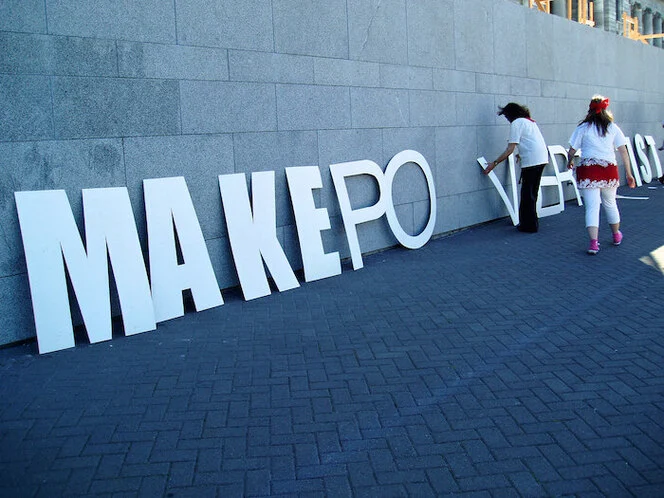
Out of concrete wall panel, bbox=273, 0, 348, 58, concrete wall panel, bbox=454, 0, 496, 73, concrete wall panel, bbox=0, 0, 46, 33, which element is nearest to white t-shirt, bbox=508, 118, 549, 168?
concrete wall panel, bbox=454, 0, 496, 73

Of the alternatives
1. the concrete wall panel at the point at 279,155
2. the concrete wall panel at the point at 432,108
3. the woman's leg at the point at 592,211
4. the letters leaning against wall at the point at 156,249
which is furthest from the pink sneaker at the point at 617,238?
the concrete wall panel at the point at 279,155

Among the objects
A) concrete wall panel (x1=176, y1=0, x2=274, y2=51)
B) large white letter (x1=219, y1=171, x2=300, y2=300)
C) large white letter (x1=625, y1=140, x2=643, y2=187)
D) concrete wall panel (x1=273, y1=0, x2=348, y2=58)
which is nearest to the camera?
concrete wall panel (x1=176, y1=0, x2=274, y2=51)

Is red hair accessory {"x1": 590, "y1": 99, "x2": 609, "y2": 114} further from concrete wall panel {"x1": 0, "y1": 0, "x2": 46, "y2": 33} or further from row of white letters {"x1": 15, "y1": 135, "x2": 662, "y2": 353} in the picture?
concrete wall panel {"x1": 0, "y1": 0, "x2": 46, "y2": 33}

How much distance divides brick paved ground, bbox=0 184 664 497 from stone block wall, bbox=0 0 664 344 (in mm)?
1239

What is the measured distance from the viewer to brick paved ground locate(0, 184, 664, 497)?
11.2ft

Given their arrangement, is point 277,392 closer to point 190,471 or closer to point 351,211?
point 190,471

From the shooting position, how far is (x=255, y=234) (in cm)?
718

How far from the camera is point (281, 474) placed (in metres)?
3.46

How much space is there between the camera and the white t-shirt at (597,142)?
885 cm

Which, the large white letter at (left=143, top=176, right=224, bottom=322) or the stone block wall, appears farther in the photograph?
the large white letter at (left=143, top=176, right=224, bottom=322)

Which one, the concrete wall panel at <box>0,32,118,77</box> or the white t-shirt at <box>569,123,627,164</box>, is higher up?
the concrete wall panel at <box>0,32,118,77</box>

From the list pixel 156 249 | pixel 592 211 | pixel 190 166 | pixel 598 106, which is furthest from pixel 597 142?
pixel 156 249

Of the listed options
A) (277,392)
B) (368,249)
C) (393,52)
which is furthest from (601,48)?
(277,392)

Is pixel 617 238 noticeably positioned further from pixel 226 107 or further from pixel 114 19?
pixel 114 19
